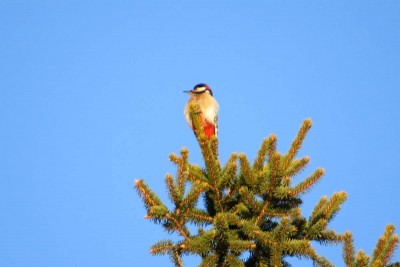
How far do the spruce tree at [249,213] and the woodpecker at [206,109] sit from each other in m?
4.27

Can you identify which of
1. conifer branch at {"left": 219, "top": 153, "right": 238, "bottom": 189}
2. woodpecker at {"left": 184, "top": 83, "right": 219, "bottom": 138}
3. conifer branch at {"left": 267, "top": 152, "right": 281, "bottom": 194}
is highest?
woodpecker at {"left": 184, "top": 83, "right": 219, "bottom": 138}

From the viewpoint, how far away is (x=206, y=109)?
32.4 ft

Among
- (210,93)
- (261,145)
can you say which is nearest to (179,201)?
(261,145)

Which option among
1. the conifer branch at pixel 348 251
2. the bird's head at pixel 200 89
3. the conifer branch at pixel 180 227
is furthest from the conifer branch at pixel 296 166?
the bird's head at pixel 200 89

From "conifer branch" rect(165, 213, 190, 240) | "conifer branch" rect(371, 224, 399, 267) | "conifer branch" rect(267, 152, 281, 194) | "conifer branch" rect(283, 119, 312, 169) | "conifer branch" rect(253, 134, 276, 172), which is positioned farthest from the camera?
"conifer branch" rect(253, 134, 276, 172)

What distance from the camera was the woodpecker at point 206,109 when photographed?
966cm

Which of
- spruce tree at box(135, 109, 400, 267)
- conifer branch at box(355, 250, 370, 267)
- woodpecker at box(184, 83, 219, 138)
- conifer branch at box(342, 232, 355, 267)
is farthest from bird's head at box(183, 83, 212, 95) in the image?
conifer branch at box(355, 250, 370, 267)

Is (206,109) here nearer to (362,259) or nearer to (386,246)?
(386,246)

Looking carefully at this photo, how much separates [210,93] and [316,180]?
6.09m

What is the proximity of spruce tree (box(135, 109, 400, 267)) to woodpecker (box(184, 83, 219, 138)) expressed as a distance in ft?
14.0

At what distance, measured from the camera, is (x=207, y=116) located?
32.1ft

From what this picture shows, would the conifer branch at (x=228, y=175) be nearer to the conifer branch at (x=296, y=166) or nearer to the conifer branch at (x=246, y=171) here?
the conifer branch at (x=246, y=171)

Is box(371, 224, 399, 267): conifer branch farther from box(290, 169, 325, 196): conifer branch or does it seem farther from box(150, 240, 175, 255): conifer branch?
box(150, 240, 175, 255): conifer branch

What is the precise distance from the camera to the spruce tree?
436 centimetres
